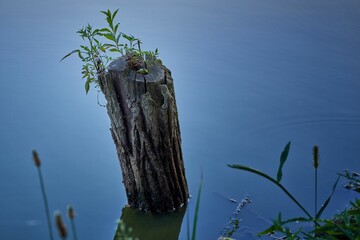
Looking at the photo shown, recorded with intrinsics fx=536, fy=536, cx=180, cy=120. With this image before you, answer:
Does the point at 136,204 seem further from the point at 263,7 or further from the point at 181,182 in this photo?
the point at 263,7

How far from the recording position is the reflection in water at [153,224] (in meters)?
2.69

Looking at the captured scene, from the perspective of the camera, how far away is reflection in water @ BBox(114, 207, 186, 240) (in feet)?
8.82

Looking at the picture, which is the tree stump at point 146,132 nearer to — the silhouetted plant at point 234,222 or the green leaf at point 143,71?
the green leaf at point 143,71

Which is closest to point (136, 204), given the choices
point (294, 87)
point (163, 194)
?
point (163, 194)

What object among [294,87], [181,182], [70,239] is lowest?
[70,239]

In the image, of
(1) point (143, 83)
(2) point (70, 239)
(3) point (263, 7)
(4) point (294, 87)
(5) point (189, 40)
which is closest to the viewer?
(1) point (143, 83)

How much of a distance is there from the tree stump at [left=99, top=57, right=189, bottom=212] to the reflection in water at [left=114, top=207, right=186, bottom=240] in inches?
1.5

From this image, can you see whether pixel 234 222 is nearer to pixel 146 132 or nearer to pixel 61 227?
pixel 146 132

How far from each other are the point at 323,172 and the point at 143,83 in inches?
54.6

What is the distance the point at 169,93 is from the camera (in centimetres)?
248

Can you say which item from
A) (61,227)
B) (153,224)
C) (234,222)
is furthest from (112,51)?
(61,227)

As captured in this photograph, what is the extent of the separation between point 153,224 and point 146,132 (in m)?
0.51

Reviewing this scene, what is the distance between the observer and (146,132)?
2.54 meters

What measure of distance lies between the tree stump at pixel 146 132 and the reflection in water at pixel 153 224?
0.12 feet
